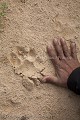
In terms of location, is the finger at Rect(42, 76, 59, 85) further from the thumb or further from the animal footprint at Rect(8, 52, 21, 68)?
the animal footprint at Rect(8, 52, 21, 68)

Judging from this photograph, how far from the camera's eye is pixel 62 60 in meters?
2.04

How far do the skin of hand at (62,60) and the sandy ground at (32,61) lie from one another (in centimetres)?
4

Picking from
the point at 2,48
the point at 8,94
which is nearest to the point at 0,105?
the point at 8,94

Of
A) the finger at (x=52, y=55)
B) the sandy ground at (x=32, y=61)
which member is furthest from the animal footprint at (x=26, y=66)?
the finger at (x=52, y=55)

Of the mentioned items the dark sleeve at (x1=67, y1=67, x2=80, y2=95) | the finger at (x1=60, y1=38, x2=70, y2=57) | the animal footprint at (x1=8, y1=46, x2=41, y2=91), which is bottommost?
the dark sleeve at (x1=67, y1=67, x2=80, y2=95)

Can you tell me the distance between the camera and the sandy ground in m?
1.96

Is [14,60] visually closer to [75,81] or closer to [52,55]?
[52,55]

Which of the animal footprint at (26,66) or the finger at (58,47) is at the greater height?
the finger at (58,47)

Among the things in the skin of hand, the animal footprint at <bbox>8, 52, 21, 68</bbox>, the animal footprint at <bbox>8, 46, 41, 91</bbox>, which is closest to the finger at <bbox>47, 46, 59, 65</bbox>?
the skin of hand

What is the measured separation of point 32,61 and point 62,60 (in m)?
0.21

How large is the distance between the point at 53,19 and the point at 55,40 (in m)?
0.16

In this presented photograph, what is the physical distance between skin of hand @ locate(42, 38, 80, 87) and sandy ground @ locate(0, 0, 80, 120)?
0.04 metres

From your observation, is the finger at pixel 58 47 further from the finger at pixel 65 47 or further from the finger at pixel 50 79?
the finger at pixel 50 79

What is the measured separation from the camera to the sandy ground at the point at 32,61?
1957 mm
